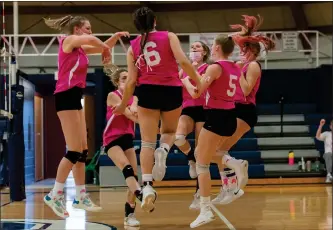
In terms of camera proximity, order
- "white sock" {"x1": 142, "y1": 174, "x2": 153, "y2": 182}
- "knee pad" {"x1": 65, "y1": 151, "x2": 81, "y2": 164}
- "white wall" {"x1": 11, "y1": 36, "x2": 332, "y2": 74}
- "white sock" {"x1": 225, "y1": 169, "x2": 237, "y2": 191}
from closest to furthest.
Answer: "white sock" {"x1": 142, "y1": 174, "x2": 153, "y2": 182} → "knee pad" {"x1": 65, "y1": 151, "x2": 81, "y2": 164} → "white sock" {"x1": 225, "y1": 169, "x2": 237, "y2": 191} → "white wall" {"x1": 11, "y1": 36, "x2": 332, "y2": 74}

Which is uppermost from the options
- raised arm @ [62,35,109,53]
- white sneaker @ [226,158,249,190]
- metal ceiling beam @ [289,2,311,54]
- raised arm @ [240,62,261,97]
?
metal ceiling beam @ [289,2,311,54]

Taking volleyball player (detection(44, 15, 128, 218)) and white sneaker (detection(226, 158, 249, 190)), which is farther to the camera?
white sneaker (detection(226, 158, 249, 190))

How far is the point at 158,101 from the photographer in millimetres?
4586

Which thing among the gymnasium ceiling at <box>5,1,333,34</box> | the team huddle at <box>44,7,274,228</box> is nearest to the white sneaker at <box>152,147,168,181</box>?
the team huddle at <box>44,7,274,228</box>

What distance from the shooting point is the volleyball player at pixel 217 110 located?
4879 millimetres

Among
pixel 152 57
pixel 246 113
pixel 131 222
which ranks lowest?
pixel 131 222

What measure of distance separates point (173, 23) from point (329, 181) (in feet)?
24.5

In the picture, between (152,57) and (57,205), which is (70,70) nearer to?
(152,57)

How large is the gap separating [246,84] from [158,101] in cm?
125

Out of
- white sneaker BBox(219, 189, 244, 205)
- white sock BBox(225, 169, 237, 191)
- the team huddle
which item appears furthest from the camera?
white sock BBox(225, 169, 237, 191)

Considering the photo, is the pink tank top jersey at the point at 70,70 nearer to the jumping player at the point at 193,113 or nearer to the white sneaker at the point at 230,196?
Result: the jumping player at the point at 193,113

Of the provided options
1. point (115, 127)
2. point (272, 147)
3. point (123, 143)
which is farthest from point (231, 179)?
point (272, 147)

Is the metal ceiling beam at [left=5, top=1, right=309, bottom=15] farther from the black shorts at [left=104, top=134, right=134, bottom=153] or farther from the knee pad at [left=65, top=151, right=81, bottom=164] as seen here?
the knee pad at [left=65, top=151, right=81, bottom=164]

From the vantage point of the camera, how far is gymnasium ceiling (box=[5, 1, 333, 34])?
1598 cm
